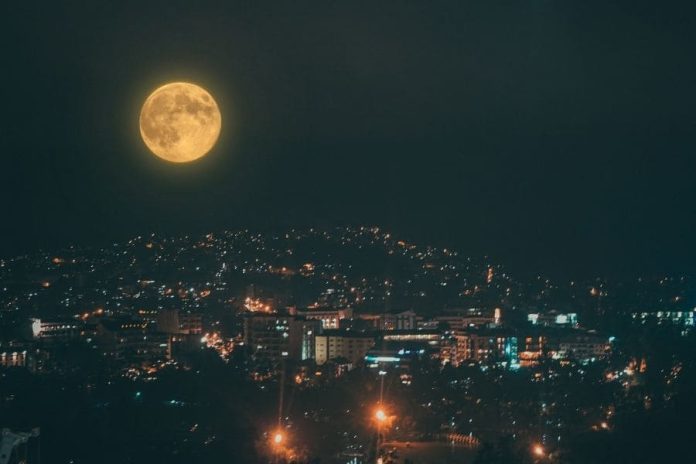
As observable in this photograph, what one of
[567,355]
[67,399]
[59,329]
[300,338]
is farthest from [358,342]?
[67,399]

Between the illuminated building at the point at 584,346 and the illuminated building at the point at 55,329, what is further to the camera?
the illuminated building at the point at 584,346

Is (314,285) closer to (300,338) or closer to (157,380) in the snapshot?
(300,338)

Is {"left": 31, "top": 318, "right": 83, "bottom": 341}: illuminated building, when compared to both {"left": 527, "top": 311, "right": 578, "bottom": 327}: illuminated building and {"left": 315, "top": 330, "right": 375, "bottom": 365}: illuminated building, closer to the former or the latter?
{"left": 315, "top": 330, "right": 375, "bottom": 365}: illuminated building

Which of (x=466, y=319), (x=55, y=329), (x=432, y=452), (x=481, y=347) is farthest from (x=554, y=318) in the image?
(x=432, y=452)

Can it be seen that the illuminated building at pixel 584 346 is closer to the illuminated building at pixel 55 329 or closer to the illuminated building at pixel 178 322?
the illuminated building at pixel 178 322

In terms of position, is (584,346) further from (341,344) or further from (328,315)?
(328,315)

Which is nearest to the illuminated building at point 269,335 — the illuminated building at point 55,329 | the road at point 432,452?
the illuminated building at point 55,329

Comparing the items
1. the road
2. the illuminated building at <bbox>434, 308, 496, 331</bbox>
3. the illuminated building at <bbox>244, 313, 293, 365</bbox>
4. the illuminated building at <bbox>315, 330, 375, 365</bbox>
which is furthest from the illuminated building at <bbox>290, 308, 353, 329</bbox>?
the road

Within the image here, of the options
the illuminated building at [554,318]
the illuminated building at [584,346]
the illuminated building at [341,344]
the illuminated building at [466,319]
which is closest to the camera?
the illuminated building at [341,344]
